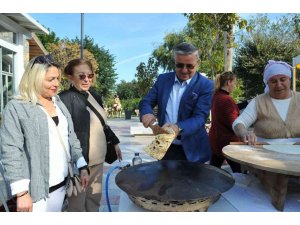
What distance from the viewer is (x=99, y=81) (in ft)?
113

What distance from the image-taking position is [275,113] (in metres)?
2.09

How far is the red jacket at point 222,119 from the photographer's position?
10.7ft

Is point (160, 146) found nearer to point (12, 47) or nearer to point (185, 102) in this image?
point (185, 102)

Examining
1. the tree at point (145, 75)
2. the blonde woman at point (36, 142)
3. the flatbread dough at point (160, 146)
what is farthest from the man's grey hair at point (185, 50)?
the tree at point (145, 75)

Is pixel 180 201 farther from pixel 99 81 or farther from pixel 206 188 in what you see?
pixel 99 81

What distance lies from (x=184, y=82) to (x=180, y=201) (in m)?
0.93

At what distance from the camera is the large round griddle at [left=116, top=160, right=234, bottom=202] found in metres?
1.49

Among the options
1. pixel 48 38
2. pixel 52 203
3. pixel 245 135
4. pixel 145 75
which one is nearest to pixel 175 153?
pixel 245 135

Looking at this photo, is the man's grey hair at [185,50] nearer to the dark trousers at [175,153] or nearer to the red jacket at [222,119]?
the dark trousers at [175,153]

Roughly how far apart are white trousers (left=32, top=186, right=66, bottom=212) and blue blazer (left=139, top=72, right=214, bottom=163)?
2.45 feet

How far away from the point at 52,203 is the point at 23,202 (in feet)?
0.81

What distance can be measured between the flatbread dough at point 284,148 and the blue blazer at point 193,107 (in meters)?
0.44
